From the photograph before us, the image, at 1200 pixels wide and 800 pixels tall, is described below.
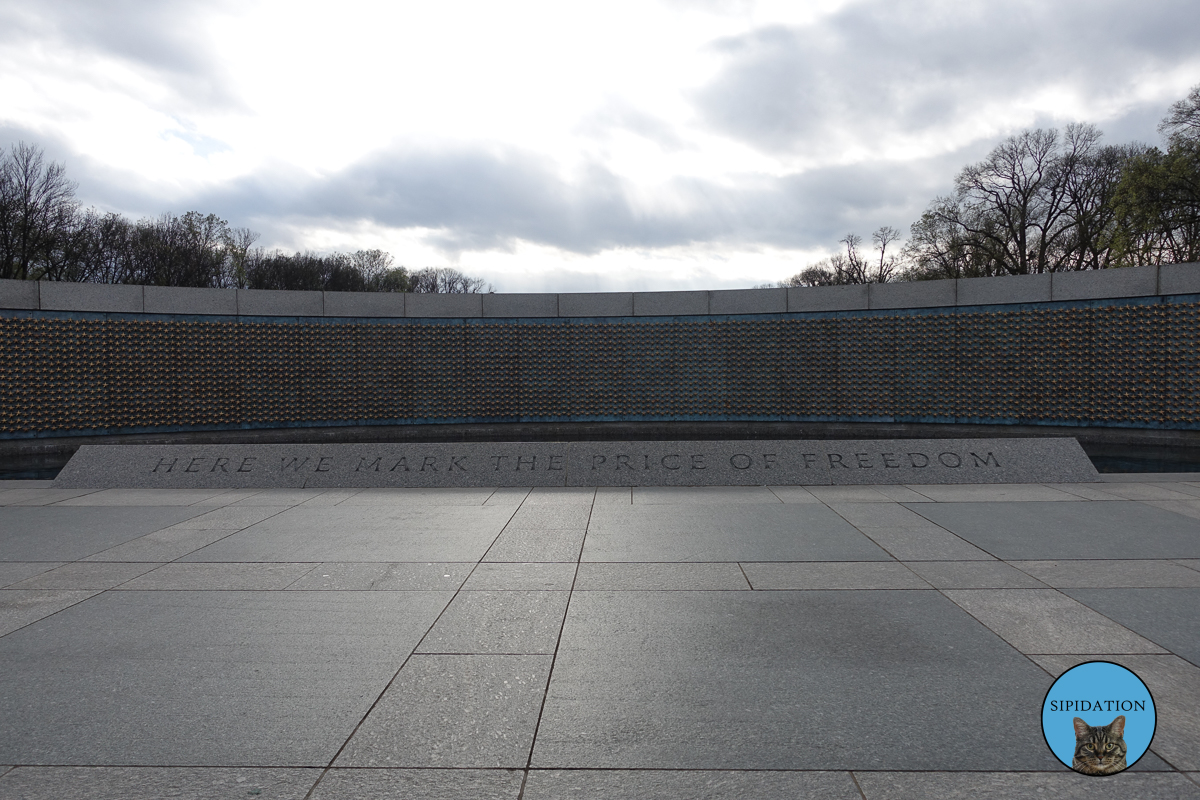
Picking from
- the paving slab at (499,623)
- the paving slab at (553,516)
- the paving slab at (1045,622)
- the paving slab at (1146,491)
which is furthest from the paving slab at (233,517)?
the paving slab at (1146,491)

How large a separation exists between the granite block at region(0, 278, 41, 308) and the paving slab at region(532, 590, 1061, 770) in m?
16.0

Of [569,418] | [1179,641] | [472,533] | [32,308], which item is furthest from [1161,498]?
[32,308]

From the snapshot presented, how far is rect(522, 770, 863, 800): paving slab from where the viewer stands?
7.84ft

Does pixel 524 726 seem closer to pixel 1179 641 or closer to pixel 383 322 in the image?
pixel 1179 641

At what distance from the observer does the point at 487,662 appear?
3.55 m

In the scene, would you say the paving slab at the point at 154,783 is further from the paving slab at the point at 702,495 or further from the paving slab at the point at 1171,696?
the paving slab at the point at 702,495

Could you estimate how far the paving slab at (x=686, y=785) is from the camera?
2.39 m

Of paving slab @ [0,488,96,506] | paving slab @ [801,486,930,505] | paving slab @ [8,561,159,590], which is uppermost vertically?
paving slab @ [8,561,159,590]

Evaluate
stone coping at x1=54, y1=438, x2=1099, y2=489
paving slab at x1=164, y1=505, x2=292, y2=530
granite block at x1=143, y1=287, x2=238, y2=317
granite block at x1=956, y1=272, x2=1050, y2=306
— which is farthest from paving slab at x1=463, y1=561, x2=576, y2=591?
granite block at x1=956, y1=272, x2=1050, y2=306

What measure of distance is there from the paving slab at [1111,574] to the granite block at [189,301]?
53.9 ft

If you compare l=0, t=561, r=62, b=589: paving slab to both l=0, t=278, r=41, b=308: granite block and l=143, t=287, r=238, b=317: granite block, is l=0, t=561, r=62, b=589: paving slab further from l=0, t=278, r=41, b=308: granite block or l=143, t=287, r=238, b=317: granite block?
l=0, t=278, r=41, b=308: granite block

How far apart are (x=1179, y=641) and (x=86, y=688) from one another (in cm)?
578

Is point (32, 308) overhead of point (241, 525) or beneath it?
overhead

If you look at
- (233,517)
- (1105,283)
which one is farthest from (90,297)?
(1105,283)
